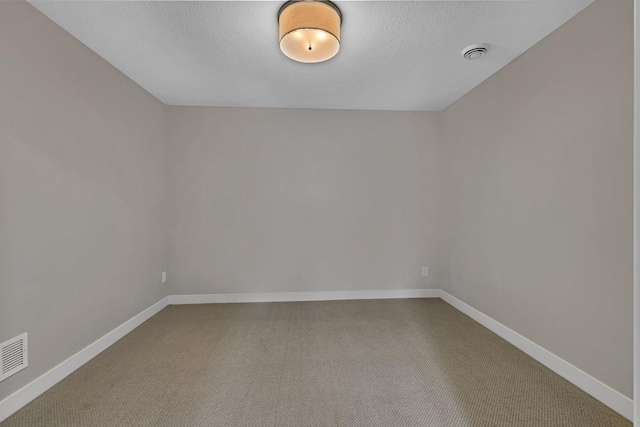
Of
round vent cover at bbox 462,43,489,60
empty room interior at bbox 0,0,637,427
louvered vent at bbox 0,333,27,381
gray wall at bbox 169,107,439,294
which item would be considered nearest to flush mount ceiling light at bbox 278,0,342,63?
empty room interior at bbox 0,0,637,427

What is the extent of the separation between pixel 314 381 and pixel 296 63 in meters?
2.55

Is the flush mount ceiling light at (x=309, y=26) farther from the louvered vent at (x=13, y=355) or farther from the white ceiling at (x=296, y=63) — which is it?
the louvered vent at (x=13, y=355)

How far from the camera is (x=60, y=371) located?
2.13m

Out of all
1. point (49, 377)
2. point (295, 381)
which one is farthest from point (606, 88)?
point (49, 377)

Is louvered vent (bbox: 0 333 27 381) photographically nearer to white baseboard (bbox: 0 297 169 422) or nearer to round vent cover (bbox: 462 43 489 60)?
white baseboard (bbox: 0 297 169 422)

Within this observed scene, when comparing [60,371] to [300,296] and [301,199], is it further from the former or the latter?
[301,199]

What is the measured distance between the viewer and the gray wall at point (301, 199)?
3.85m

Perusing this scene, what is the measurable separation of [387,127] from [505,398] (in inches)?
123

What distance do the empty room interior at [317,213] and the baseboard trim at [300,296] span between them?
1.0 inches

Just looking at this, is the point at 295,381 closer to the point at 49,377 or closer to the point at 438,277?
the point at 49,377

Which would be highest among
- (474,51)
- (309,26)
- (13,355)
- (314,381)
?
(474,51)

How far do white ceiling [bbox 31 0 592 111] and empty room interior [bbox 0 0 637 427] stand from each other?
21 millimetres

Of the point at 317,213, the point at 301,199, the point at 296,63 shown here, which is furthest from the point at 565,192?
the point at 301,199

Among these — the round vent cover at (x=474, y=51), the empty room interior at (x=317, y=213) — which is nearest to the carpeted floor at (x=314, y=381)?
the empty room interior at (x=317, y=213)
